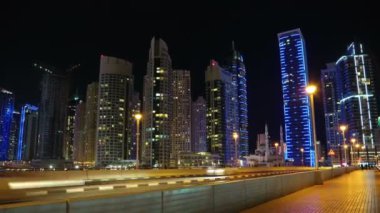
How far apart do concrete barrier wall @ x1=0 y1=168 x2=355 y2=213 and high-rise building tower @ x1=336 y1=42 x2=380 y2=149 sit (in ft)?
525

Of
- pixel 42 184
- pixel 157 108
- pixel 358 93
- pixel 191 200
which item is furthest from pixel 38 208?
pixel 358 93

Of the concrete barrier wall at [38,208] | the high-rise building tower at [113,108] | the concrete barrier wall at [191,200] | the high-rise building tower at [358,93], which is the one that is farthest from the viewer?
the high-rise building tower at [358,93]

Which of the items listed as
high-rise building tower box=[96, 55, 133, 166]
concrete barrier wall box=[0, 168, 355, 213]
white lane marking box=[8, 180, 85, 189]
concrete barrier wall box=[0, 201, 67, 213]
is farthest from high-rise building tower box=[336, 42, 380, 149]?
concrete barrier wall box=[0, 201, 67, 213]

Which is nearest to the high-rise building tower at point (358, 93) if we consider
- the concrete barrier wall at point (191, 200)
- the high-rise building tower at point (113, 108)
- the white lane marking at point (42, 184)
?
the high-rise building tower at point (113, 108)

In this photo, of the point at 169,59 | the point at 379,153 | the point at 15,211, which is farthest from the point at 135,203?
the point at 169,59

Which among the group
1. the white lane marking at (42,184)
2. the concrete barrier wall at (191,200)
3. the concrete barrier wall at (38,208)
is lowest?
the white lane marking at (42,184)

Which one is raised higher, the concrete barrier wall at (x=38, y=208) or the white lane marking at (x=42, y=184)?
the concrete barrier wall at (x=38, y=208)

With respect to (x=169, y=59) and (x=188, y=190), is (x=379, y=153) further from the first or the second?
(x=188, y=190)

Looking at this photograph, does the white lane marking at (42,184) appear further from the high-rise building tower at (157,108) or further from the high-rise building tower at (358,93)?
the high-rise building tower at (358,93)

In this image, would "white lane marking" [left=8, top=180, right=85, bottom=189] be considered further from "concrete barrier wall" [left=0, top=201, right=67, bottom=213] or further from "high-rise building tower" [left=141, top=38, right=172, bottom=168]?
"high-rise building tower" [left=141, top=38, right=172, bottom=168]

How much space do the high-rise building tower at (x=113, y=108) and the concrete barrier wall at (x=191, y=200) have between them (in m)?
152

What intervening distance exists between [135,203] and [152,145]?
173115 millimetres

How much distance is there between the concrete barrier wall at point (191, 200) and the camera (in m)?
6.11

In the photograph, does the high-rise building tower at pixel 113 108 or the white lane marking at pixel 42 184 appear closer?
the white lane marking at pixel 42 184
